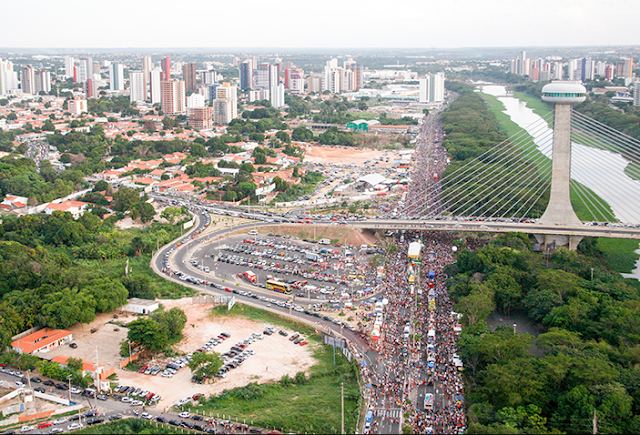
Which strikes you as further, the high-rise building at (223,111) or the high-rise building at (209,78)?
the high-rise building at (209,78)

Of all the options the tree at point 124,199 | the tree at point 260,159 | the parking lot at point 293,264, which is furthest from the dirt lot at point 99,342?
the tree at point 260,159

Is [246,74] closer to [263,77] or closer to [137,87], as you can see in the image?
[263,77]

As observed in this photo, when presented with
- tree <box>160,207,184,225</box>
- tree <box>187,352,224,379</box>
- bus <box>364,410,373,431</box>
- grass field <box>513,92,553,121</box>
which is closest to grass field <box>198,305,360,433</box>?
bus <box>364,410,373,431</box>

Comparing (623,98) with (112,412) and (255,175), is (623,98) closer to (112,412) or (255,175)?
(255,175)

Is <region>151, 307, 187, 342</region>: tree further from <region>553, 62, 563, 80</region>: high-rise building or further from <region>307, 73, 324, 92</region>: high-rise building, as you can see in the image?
<region>553, 62, 563, 80</region>: high-rise building

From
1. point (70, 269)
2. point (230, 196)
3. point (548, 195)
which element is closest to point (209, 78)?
point (230, 196)

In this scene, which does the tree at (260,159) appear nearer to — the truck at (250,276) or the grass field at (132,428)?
the truck at (250,276)
